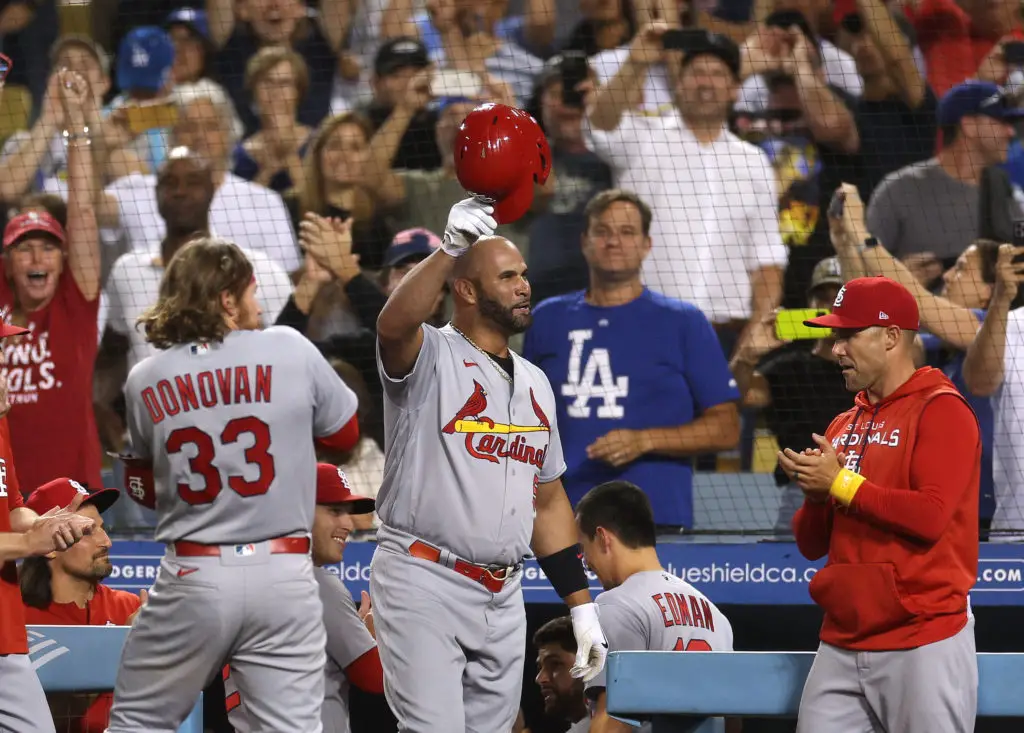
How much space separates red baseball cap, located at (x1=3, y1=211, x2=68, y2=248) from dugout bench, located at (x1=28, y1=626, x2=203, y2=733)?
226cm

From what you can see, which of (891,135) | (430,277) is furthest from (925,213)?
(430,277)

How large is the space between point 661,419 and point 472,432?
6.59ft

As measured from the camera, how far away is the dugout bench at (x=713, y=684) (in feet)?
10.9

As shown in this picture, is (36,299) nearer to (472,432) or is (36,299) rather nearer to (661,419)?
(661,419)

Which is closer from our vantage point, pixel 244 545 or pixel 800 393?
pixel 244 545

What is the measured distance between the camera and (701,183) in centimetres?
577

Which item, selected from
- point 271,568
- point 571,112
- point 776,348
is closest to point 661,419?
point 776,348

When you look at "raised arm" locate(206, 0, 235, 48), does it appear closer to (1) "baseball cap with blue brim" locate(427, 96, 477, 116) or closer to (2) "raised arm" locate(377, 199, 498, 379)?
(1) "baseball cap with blue brim" locate(427, 96, 477, 116)

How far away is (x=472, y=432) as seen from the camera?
3.17m

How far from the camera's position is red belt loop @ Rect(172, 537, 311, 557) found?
289 cm

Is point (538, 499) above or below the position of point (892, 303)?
below

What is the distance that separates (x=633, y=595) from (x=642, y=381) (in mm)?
1417

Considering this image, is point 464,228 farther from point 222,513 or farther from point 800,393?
point 800,393

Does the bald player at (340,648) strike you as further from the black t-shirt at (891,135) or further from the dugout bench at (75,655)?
the black t-shirt at (891,135)
